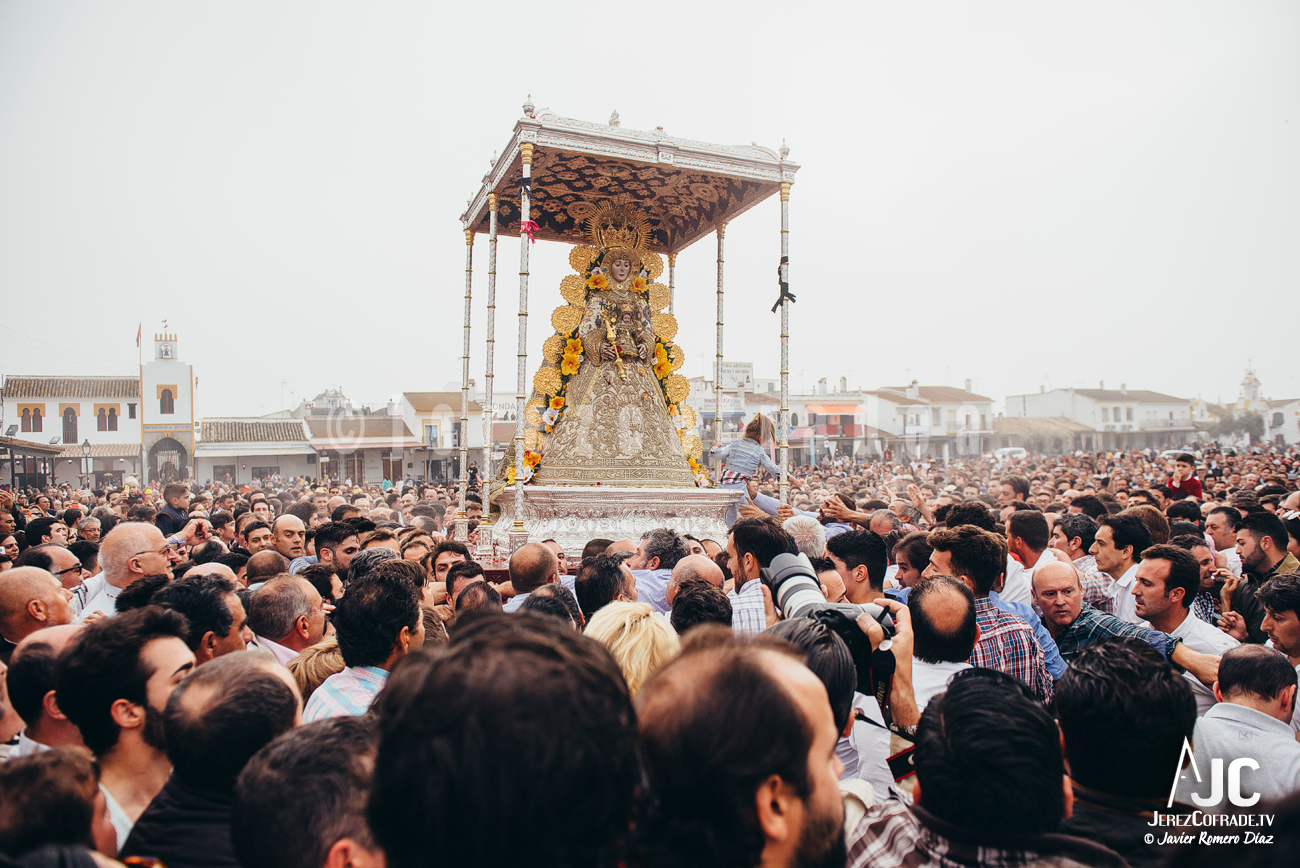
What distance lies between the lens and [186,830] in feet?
6.05

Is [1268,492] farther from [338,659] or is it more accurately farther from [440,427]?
[440,427]

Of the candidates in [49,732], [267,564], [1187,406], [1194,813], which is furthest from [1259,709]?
[1187,406]

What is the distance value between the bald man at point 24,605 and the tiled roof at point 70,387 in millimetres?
53067

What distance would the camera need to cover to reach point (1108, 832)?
189 cm

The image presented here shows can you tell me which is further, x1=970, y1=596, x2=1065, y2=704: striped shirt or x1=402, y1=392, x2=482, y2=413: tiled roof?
x1=402, y1=392, x2=482, y2=413: tiled roof

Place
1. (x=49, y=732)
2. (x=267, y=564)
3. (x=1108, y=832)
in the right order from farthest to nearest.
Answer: (x=267, y=564) < (x=49, y=732) < (x=1108, y=832)

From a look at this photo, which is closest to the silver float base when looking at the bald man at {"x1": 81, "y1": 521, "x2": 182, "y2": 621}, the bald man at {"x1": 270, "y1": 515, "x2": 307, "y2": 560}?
the bald man at {"x1": 270, "y1": 515, "x2": 307, "y2": 560}

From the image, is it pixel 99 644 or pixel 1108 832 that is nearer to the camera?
pixel 1108 832

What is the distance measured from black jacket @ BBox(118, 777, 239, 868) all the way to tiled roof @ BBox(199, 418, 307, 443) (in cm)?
4670

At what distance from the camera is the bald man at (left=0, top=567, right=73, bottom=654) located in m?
3.63

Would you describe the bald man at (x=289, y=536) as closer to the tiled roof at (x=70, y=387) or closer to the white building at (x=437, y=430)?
the white building at (x=437, y=430)

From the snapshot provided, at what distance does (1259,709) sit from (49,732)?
434cm

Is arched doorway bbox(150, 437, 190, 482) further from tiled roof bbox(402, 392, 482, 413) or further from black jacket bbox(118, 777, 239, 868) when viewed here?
black jacket bbox(118, 777, 239, 868)

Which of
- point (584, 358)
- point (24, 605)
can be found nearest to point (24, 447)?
point (584, 358)
